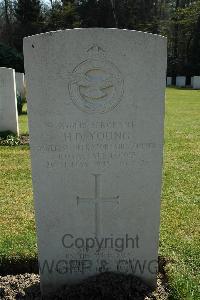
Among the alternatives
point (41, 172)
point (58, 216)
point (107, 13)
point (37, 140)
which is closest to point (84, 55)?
point (37, 140)

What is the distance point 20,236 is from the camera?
16.0 ft

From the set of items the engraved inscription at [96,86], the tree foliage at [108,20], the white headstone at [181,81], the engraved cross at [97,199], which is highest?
the tree foliage at [108,20]

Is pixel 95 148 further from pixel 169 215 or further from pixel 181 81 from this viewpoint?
pixel 181 81

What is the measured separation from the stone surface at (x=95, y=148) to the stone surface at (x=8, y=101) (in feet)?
25.4

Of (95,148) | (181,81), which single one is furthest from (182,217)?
(181,81)

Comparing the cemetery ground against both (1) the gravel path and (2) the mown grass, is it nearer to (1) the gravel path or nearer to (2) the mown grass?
(2) the mown grass

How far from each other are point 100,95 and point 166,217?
8.71ft

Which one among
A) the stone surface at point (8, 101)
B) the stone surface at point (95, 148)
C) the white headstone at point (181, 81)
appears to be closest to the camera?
the stone surface at point (95, 148)

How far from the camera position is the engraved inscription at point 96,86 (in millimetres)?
3252

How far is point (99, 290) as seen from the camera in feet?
11.7

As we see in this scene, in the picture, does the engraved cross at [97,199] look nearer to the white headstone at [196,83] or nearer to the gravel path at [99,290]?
the gravel path at [99,290]

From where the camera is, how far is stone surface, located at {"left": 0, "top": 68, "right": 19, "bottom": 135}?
10.8 m

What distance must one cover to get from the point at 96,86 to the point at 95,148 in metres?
0.49

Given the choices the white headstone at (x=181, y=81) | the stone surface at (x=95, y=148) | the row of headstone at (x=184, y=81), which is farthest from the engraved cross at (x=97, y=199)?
the white headstone at (x=181, y=81)
